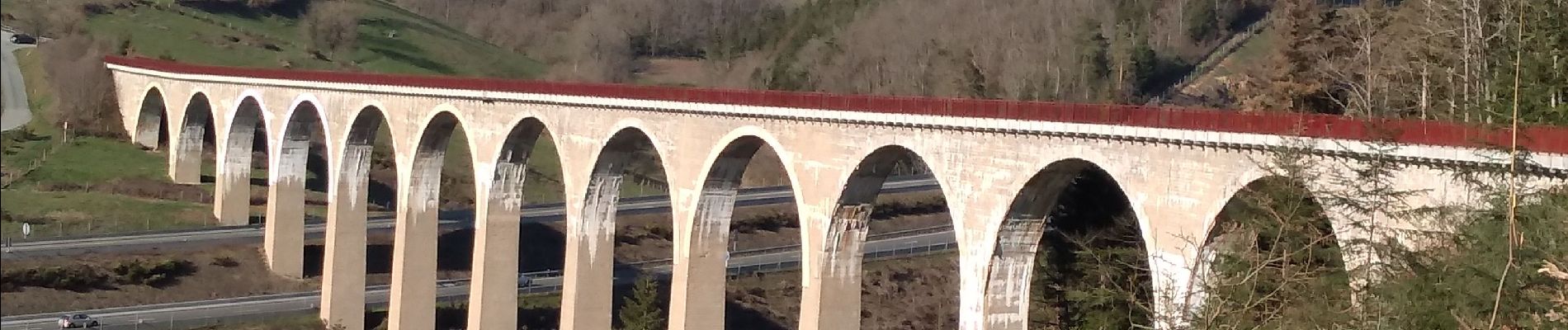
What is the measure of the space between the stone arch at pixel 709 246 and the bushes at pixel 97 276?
2498 centimetres

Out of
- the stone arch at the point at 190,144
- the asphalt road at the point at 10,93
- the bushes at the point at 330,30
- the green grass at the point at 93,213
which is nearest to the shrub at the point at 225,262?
the green grass at the point at 93,213

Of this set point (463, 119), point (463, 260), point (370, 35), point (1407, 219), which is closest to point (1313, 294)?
point (1407, 219)

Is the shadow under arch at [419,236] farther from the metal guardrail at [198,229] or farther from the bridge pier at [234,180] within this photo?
the bridge pier at [234,180]

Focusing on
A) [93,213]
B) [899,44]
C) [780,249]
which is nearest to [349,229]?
[93,213]

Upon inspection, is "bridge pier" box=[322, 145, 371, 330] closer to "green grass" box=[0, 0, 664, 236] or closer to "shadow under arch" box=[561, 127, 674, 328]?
"green grass" box=[0, 0, 664, 236]

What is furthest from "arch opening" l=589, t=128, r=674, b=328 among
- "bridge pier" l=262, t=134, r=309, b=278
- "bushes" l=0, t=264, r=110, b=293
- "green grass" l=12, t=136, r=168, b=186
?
"green grass" l=12, t=136, r=168, b=186

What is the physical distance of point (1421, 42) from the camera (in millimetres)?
40219

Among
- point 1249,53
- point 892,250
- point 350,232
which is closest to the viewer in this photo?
point 350,232

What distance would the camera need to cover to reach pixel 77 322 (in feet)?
172

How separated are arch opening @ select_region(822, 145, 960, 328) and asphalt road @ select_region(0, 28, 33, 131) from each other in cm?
2634

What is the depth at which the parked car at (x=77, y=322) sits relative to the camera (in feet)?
170

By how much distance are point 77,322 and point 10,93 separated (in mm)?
47233

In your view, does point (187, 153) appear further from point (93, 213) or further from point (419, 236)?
point (419, 236)

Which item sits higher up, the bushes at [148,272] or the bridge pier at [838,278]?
the bridge pier at [838,278]
